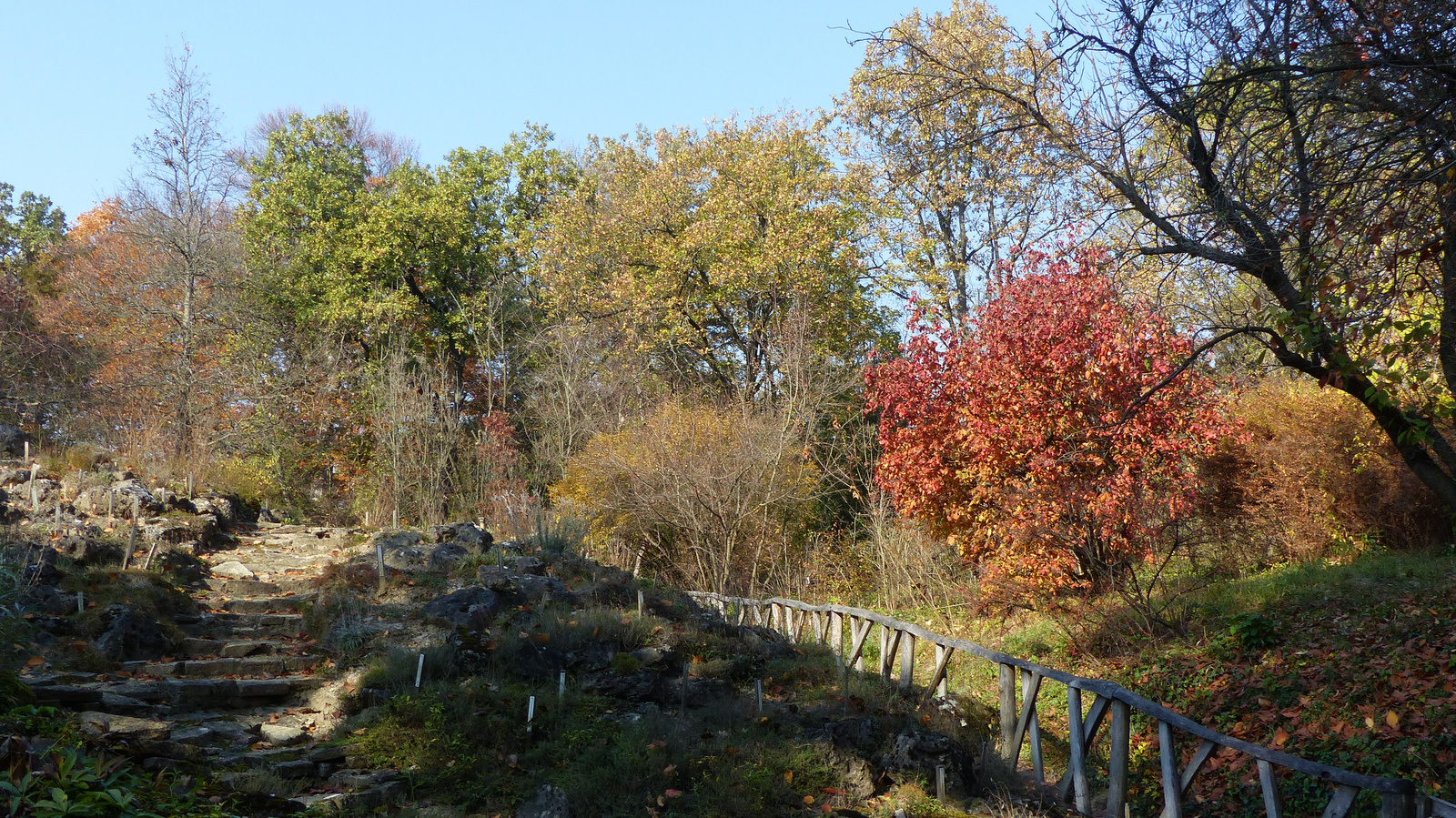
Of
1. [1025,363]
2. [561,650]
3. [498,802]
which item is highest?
[1025,363]

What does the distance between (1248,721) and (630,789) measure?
4898mm

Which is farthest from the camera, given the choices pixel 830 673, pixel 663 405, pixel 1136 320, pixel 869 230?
pixel 869 230

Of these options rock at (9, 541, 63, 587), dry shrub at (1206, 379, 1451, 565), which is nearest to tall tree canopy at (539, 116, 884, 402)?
dry shrub at (1206, 379, 1451, 565)

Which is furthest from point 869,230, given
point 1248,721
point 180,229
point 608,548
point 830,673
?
point 180,229

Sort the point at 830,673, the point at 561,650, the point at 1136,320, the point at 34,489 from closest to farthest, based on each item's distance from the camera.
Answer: the point at 561,650, the point at 830,673, the point at 1136,320, the point at 34,489

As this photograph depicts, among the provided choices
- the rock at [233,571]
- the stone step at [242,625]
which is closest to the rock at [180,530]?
the rock at [233,571]

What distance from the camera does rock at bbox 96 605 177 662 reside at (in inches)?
319

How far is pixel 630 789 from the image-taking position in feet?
18.5

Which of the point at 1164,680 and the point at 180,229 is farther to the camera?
the point at 180,229

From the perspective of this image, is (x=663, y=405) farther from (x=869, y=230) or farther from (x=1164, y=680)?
(x=1164, y=680)

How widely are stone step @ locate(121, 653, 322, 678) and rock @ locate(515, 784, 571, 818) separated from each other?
420cm

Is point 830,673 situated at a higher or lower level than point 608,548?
lower

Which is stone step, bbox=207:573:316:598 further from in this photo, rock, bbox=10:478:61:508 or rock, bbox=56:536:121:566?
rock, bbox=10:478:61:508

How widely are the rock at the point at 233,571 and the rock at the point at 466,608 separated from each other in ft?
12.1
